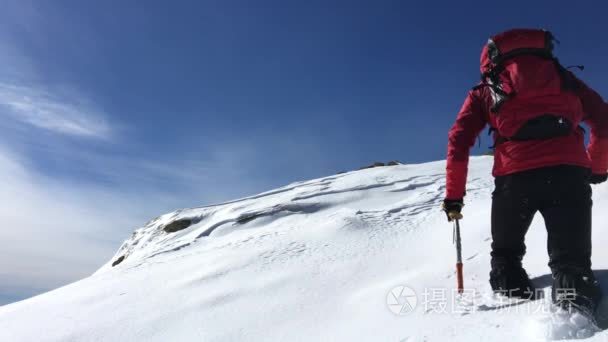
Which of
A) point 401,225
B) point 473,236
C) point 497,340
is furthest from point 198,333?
point 401,225

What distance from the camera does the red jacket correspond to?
2.57 metres

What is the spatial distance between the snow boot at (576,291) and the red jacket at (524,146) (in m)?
0.65

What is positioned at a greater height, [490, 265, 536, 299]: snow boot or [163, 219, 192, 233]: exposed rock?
[163, 219, 192, 233]: exposed rock

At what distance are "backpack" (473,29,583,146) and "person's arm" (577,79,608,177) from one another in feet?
0.38

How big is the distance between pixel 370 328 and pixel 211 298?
2.02 m

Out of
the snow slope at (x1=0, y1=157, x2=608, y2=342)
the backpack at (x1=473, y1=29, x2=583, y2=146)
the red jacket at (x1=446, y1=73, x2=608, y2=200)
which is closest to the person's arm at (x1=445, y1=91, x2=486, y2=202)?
the red jacket at (x1=446, y1=73, x2=608, y2=200)

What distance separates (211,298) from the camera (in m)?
4.32

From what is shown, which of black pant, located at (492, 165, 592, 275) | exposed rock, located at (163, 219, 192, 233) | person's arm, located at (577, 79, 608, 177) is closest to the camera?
black pant, located at (492, 165, 592, 275)

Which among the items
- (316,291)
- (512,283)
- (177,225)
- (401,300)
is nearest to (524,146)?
(512,283)

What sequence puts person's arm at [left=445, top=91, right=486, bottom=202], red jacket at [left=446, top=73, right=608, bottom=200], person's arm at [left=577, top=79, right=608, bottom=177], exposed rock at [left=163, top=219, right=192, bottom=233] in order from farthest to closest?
exposed rock at [left=163, top=219, right=192, bottom=233], person's arm at [left=445, top=91, right=486, bottom=202], person's arm at [left=577, top=79, right=608, bottom=177], red jacket at [left=446, top=73, right=608, bottom=200]

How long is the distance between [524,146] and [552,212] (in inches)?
16.7

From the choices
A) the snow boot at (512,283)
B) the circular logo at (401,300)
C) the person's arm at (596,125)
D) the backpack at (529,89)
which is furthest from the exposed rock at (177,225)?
the person's arm at (596,125)

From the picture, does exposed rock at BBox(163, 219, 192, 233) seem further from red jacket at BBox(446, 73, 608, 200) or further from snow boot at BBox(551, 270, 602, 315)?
snow boot at BBox(551, 270, 602, 315)

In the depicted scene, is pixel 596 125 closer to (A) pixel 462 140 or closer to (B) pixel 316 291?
(A) pixel 462 140
